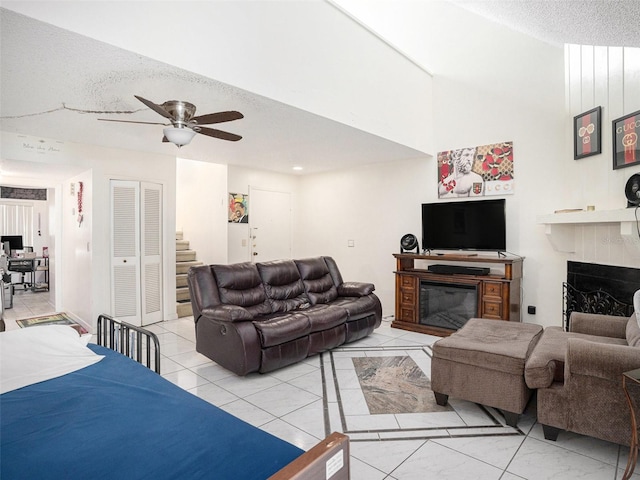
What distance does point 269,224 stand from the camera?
671 cm

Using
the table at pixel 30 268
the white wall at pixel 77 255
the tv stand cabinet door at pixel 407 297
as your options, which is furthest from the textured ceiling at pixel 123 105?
the table at pixel 30 268

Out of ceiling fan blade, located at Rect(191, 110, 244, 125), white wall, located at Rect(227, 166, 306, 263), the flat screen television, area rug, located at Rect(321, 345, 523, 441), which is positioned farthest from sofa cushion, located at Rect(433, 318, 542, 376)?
white wall, located at Rect(227, 166, 306, 263)

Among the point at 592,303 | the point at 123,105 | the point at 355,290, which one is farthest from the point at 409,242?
the point at 123,105

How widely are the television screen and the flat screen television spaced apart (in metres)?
9.00

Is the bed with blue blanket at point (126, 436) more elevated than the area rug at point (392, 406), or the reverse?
the bed with blue blanket at point (126, 436)

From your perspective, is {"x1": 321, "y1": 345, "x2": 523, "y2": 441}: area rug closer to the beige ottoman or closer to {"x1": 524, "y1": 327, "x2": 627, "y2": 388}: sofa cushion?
the beige ottoman

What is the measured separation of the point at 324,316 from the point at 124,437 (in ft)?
8.71

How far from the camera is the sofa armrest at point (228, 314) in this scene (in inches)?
130

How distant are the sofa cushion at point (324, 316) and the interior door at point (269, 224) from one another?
2.60 m

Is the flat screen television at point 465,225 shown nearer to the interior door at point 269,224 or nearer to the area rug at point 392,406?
the area rug at point 392,406

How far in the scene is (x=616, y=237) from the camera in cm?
338

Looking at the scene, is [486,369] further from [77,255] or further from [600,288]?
[77,255]

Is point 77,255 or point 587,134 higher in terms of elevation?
point 587,134

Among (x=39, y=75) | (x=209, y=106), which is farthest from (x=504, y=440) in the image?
(x=39, y=75)
